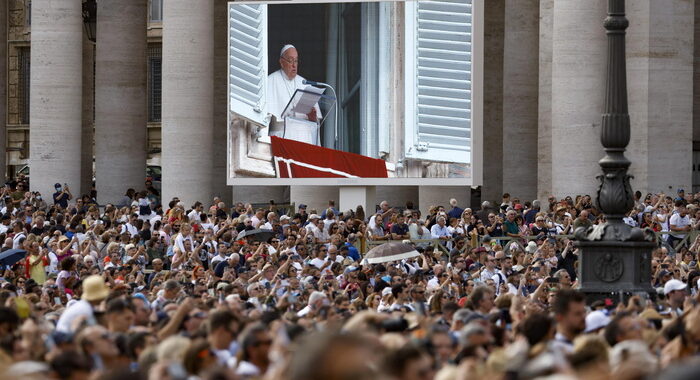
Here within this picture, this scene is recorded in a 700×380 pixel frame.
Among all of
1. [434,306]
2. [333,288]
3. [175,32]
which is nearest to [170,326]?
[434,306]

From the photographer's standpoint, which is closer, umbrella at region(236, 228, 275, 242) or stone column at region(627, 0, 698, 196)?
umbrella at region(236, 228, 275, 242)

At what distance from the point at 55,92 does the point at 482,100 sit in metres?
14.6

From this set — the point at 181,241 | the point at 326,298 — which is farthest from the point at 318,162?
the point at 326,298

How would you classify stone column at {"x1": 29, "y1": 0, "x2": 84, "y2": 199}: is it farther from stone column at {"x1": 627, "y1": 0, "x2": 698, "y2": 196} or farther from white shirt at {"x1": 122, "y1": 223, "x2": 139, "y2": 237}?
stone column at {"x1": 627, "y1": 0, "x2": 698, "y2": 196}

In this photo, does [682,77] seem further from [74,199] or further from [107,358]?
[107,358]

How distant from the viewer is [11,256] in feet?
109

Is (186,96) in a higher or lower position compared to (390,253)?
higher

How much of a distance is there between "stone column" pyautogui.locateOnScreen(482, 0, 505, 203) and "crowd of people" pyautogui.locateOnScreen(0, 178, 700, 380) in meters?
7.81

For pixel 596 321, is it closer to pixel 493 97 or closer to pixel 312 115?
pixel 312 115

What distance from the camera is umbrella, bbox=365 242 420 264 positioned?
1294 inches

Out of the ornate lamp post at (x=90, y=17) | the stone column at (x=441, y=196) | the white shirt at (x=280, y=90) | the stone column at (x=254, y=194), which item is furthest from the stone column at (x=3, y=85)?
the white shirt at (x=280, y=90)

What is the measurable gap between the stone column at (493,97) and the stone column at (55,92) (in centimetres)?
1400

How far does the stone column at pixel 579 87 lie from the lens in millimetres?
44781

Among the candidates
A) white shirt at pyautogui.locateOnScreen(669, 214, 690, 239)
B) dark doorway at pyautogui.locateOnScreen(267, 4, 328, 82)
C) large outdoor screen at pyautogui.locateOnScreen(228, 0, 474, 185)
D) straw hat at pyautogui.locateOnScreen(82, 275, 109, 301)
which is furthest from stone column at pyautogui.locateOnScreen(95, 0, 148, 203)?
straw hat at pyautogui.locateOnScreen(82, 275, 109, 301)
